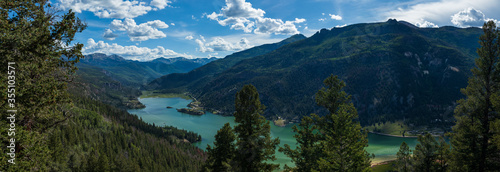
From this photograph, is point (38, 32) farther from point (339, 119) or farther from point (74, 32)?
point (339, 119)

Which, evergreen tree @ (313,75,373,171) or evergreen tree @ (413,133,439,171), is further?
evergreen tree @ (413,133,439,171)

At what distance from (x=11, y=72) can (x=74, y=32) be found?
3.48 metres

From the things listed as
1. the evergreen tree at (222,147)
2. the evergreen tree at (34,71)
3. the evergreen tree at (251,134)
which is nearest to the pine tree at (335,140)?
the evergreen tree at (251,134)

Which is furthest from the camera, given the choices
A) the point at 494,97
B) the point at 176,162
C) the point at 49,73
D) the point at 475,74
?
the point at 176,162

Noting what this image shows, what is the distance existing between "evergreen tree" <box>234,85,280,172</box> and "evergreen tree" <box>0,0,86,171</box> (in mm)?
15563

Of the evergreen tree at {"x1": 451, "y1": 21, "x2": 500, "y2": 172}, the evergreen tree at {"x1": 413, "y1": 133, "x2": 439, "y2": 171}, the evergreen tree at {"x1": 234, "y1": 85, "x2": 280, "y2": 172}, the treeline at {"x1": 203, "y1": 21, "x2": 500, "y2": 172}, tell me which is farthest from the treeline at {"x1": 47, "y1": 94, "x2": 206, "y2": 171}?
the evergreen tree at {"x1": 451, "y1": 21, "x2": 500, "y2": 172}

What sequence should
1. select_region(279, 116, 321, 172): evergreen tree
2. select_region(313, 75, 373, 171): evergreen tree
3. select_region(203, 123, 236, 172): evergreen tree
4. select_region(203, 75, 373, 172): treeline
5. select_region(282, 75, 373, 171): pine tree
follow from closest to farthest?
1. select_region(313, 75, 373, 171): evergreen tree
2. select_region(282, 75, 373, 171): pine tree
3. select_region(203, 75, 373, 172): treeline
4. select_region(279, 116, 321, 172): evergreen tree
5. select_region(203, 123, 236, 172): evergreen tree

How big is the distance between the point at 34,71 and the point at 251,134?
18310 mm

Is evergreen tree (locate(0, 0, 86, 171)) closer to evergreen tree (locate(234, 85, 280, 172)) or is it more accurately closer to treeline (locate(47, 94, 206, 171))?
evergreen tree (locate(234, 85, 280, 172))

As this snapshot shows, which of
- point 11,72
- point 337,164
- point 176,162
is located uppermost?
point 11,72

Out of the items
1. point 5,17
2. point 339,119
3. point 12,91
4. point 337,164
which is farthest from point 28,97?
point 339,119

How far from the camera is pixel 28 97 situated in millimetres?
11758

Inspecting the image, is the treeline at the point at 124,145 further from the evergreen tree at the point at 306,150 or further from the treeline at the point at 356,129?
the treeline at the point at 356,129

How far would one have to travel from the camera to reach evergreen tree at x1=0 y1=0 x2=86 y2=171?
10984mm
